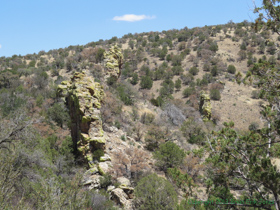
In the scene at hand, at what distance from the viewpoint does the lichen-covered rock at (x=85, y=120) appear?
14852mm

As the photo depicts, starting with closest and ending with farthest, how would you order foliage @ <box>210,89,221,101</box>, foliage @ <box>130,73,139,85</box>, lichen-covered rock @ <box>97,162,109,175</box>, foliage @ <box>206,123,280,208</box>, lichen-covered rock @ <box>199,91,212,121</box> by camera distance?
foliage @ <box>206,123,280,208</box> → lichen-covered rock @ <box>97,162,109,175</box> → lichen-covered rock @ <box>199,91,212,121</box> → foliage @ <box>210,89,221,101</box> → foliage @ <box>130,73,139,85</box>

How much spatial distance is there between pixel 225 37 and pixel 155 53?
1835 centimetres

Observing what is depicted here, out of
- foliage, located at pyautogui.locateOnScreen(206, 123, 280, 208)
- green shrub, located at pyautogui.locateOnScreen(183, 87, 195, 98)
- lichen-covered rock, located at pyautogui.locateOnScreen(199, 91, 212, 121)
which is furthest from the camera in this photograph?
green shrub, located at pyautogui.locateOnScreen(183, 87, 195, 98)

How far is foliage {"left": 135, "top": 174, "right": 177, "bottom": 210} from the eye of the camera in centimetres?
1112

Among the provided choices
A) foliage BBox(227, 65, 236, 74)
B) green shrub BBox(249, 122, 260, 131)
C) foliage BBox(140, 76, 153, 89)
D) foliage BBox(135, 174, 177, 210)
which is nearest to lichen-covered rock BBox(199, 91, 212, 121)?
green shrub BBox(249, 122, 260, 131)

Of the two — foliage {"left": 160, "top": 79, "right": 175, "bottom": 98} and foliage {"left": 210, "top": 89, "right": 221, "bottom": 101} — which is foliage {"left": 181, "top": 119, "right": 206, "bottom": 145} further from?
foliage {"left": 210, "top": 89, "right": 221, "bottom": 101}

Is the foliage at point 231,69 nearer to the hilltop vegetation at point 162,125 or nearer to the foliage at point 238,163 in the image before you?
the hilltop vegetation at point 162,125

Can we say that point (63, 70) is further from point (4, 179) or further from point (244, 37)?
point (244, 37)

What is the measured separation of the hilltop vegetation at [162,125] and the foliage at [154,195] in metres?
0.07

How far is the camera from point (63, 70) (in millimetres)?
36500

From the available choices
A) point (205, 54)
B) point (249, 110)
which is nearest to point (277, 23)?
point (249, 110)

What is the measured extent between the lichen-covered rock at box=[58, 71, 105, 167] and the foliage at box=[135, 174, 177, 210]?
440 cm

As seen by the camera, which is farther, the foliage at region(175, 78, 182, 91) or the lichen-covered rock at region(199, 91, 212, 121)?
the foliage at region(175, 78, 182, 91)

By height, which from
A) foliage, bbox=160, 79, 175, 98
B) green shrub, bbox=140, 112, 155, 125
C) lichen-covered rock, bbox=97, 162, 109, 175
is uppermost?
foliage, bbox=160, 79, 175, 98
